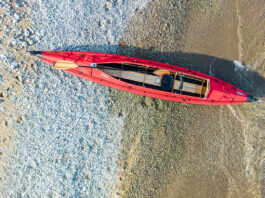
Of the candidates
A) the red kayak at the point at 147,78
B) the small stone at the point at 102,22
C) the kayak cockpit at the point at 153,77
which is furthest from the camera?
→ the small stone at the point at 102,22

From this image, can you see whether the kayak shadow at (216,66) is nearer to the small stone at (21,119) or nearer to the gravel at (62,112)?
the gravel at (62,112)

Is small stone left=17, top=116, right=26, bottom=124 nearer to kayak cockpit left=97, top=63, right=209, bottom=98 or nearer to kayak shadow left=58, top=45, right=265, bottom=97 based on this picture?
kayak cockpit left=97, top=63, right=209, bottom=98

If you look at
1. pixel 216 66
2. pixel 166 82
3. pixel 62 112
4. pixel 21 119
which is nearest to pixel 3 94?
pixel 21 119

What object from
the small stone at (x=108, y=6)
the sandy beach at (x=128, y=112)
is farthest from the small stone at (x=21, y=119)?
the small stone at (x=108, y=6)

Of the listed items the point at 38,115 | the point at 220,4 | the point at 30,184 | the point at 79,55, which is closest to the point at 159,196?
the point at 30,184

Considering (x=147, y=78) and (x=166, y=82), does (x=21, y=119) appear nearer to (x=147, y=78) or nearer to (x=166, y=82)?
(x=147, y=78)

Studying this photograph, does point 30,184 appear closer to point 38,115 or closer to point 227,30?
point 38,115
